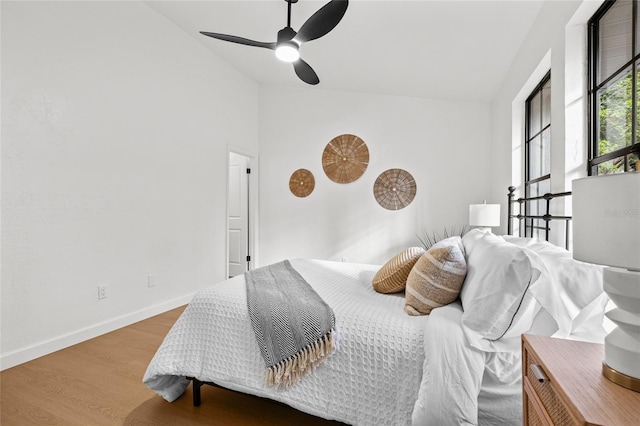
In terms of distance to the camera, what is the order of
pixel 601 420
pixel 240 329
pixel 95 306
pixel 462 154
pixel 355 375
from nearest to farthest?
pixel 601 420, pixel 355 375, pixel 240 329, pixel 95 306, pixel 462 154

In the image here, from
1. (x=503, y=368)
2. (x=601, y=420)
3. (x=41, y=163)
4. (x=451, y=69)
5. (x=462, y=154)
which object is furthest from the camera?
(x=462, y=154)

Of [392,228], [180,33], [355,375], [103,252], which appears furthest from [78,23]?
[392,228]

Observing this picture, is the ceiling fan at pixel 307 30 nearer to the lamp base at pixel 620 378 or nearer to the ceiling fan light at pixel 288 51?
the ceiling fan light at pixel 288 51

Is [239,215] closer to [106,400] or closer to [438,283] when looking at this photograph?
[106,400]

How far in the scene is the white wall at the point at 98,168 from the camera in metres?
2.22

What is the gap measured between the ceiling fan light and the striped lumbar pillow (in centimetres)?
178

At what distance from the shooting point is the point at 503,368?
1.27 metres

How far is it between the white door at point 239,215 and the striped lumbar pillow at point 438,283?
3.69 m

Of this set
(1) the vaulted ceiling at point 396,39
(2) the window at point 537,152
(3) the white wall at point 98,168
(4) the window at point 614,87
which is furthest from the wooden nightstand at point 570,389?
(3) the white wall at point 98,168

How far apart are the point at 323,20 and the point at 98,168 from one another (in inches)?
87.6

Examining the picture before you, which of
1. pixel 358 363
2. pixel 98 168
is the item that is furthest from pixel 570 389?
pixel 98 168

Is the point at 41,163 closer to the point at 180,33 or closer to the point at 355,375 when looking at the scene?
the point at 180,33

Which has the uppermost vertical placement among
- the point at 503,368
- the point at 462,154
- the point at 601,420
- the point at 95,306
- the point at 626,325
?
the point at 462,154

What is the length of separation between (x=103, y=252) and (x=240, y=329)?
1891mm
